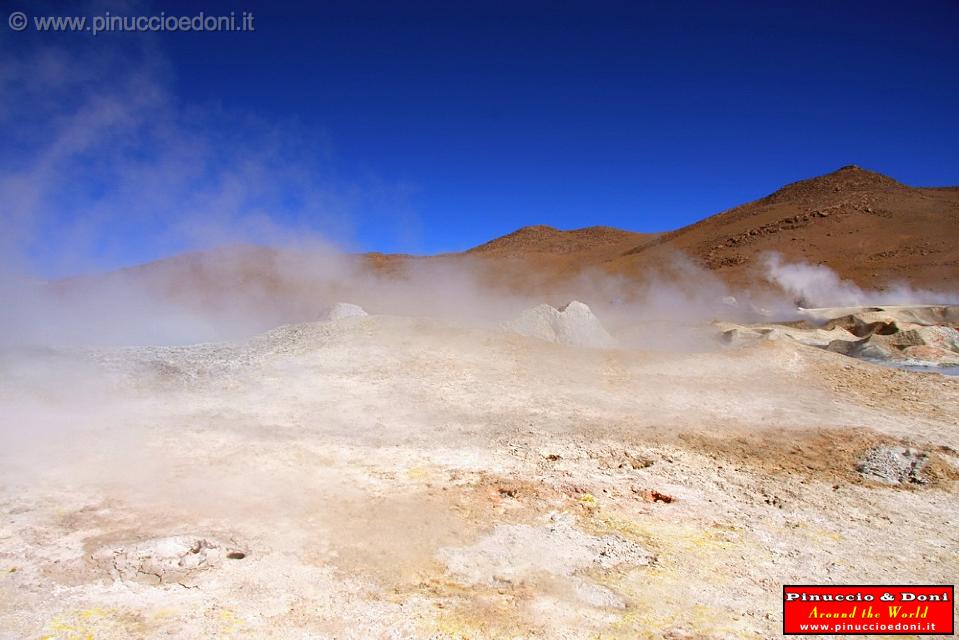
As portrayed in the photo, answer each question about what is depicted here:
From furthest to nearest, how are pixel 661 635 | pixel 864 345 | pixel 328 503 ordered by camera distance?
pixel 864 345
pixel 328 503
pixel 661 635

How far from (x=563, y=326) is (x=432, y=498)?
762cm

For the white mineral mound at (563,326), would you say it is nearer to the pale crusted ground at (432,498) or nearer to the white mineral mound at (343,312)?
the pale crusted ground at (432,498)

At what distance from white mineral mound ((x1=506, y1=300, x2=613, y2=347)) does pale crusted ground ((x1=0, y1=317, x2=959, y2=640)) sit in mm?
2832

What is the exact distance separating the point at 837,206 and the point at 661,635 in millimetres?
56020

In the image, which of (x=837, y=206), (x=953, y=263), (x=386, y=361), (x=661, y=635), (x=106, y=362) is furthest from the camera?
(x=837, y=206)

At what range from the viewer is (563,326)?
11766mm

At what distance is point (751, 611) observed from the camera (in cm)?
326

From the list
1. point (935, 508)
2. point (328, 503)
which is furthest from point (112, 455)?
point (935, 508)

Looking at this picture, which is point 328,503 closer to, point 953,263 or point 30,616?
point 30,616

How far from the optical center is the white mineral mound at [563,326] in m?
11.6

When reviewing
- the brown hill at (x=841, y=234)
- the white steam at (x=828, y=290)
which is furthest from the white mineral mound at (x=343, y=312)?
the brown hill at (x=841, y=234)

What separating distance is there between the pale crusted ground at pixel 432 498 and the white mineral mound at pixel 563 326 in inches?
111

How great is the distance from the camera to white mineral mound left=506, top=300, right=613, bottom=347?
457 inches

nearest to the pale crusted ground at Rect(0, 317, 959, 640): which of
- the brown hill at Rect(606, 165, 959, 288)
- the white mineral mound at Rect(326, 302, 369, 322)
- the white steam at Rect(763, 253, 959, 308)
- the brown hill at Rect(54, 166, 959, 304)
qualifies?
the white mineral mound at Rect(326, 302, 369, 322)
